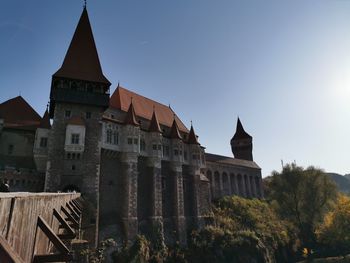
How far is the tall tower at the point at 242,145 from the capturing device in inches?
2511

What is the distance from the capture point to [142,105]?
35.1 metres

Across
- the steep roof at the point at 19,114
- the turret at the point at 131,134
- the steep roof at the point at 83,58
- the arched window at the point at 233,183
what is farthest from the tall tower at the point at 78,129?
the arched window at the point at 233,183

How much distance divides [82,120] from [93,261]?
1215cm

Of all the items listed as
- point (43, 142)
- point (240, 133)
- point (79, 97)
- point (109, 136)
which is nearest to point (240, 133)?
point (240, 133)

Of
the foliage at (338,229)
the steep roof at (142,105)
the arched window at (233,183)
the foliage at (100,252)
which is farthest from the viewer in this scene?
the arched window at (233,183)

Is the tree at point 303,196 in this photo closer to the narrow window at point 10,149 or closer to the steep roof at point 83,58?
the steep roof at point 83,58

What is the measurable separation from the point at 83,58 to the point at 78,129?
29.0ft

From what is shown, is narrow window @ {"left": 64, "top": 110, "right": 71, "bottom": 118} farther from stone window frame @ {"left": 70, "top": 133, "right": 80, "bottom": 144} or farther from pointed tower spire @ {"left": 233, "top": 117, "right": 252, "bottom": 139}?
pointed tower spire @ {"left": 233, "top": 117, "right": 252, "bottom": 139}

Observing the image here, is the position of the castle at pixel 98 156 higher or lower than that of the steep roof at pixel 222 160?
lower

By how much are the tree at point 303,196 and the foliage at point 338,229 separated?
1.72 meters

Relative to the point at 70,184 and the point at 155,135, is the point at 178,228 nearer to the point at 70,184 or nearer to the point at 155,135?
the point at 155,135

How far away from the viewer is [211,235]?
30766mm

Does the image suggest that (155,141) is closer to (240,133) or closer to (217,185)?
(217,185)

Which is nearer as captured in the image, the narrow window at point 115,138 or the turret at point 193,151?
the narrow window at point 115,138
